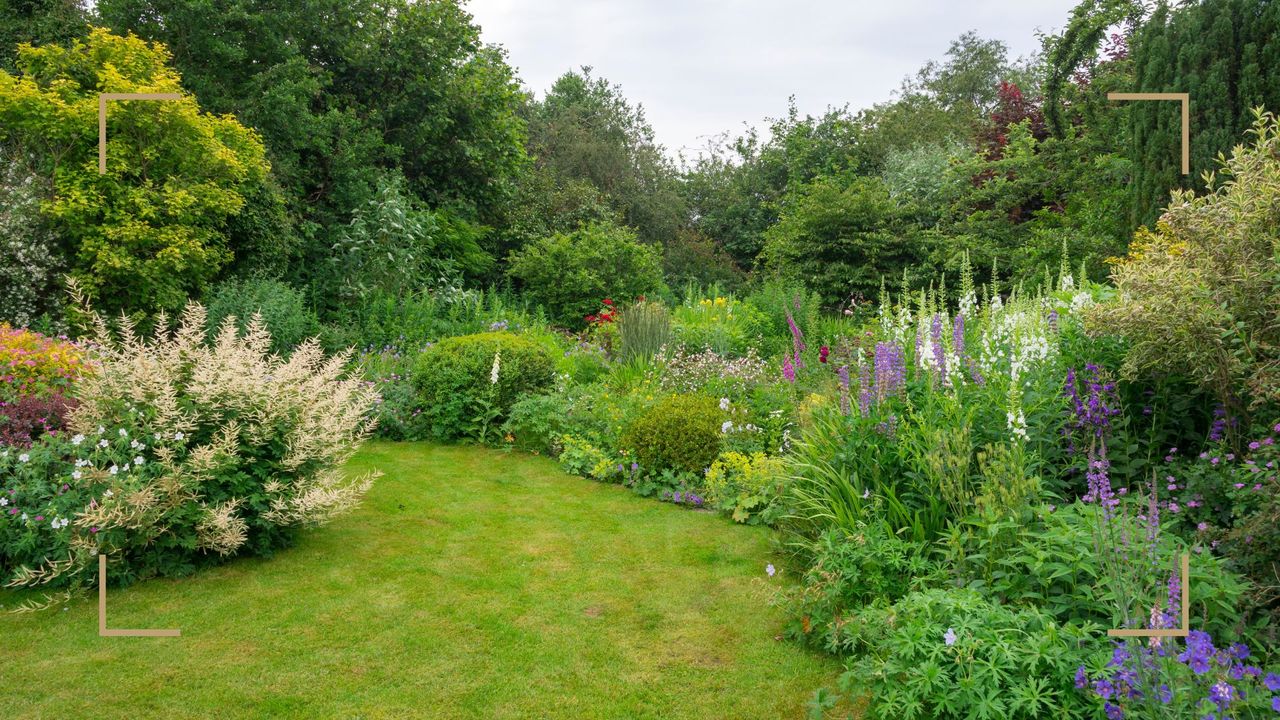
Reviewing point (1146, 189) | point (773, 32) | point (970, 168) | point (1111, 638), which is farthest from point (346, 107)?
point (1111, 638)

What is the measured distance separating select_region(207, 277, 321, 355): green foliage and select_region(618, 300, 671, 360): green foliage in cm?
386

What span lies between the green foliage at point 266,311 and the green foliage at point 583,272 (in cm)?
533

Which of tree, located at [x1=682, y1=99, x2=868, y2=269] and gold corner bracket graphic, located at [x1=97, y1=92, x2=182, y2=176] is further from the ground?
tree, located at [x1=682, y1=99, x2=868, y2=269]

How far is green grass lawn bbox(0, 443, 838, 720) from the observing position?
2.93 m

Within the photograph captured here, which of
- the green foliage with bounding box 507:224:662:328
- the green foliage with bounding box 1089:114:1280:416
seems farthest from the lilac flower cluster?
the green foliage with bounding box 507:224:662:328

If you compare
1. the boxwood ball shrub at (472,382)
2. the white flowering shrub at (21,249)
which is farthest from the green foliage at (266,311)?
the boxwood ball shrub at (472,382)

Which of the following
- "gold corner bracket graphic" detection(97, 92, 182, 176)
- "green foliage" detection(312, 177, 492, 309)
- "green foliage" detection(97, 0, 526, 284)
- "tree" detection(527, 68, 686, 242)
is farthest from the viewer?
"tree" detection(527, 68, 686, 242)

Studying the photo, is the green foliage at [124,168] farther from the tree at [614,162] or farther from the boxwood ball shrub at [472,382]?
the tree at [614,162]

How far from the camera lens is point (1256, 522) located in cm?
277

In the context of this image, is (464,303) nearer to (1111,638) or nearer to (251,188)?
(251,188)

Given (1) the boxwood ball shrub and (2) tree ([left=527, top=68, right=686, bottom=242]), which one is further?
(2) tree ([left=527, top=68, right=686, bottom=242])

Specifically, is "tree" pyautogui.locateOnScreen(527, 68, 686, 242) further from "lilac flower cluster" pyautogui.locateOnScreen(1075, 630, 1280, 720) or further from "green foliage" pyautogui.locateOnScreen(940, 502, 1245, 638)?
"lilac flower cluster" pyautogui.locateOnScreen(1075, 630, 1280, 720)

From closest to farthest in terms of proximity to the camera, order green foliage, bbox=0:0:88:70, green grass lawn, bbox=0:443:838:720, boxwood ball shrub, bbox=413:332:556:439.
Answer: green grass lawn, bbox=0:443:838:720
boxwood ball shrub, bbox=413:332:556:439
green foliage, bbox=0:0:88:70

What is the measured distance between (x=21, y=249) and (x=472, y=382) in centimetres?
554
